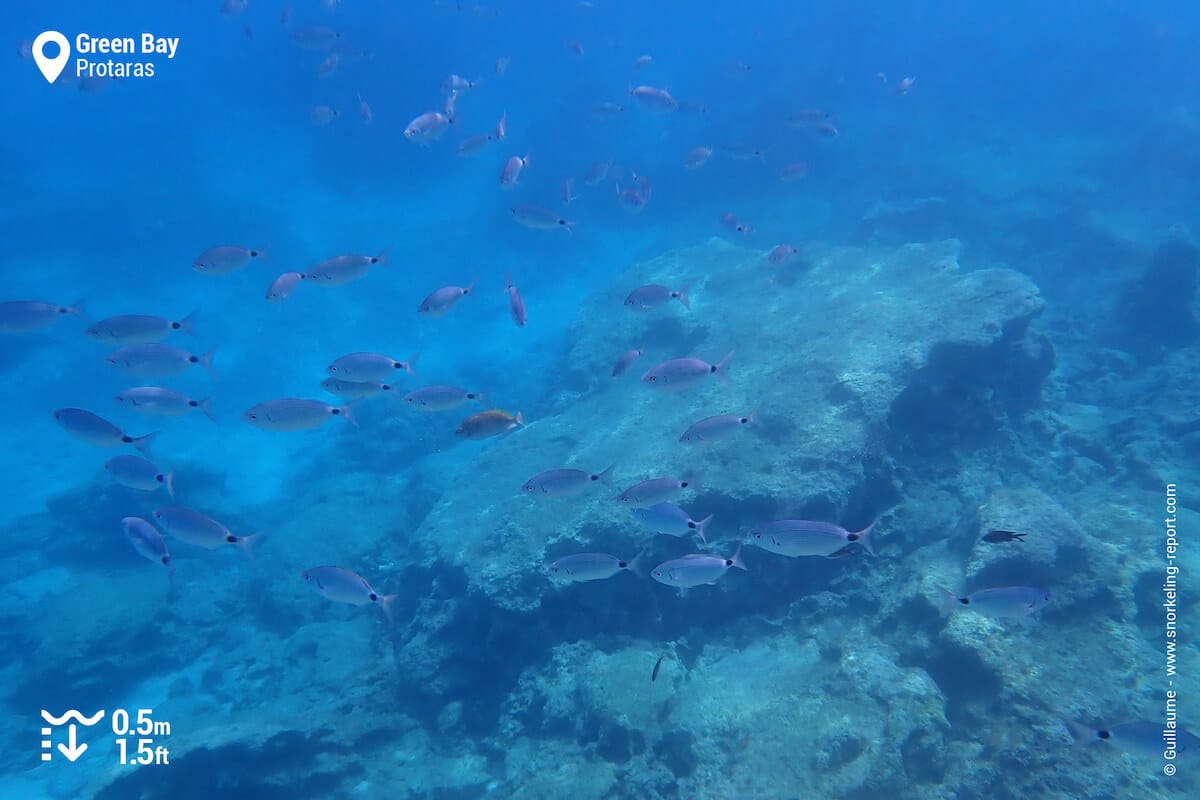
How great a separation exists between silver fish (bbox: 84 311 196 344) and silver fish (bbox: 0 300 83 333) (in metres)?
0.44

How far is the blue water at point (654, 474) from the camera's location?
565 cm

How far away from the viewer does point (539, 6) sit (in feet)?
149

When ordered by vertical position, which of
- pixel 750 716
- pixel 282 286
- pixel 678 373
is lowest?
pixel 750 716

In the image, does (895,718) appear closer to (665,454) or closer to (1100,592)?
(1100,592)

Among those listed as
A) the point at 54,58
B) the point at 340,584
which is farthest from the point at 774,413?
the point at 54,58

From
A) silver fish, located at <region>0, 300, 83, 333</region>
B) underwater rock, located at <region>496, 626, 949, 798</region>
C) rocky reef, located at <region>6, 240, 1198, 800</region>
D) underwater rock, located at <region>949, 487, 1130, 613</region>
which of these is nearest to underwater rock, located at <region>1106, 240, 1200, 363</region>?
rocky reef, located at <region>6, 240, 1198, 800</region>

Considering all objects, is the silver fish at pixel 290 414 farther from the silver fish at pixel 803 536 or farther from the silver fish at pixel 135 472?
the silver fish at pixel 803 536

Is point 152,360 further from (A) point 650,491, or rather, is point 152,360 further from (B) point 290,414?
(A) point 650,491

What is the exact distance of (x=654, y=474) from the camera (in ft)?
25.1

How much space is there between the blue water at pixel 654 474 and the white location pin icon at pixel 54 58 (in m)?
4.60

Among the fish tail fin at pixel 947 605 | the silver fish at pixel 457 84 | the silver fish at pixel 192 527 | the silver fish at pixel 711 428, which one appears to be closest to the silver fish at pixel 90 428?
the silver fish at pixel 192 527

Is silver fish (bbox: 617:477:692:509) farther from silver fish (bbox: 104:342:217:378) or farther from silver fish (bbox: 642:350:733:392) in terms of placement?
silver fish (bbox: 104:342:217:378)

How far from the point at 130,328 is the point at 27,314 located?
1313 mm

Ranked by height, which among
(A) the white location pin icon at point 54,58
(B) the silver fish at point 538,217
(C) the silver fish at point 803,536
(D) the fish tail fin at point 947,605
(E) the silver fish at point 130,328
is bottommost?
(D) the fish tail fin at point 947,605
